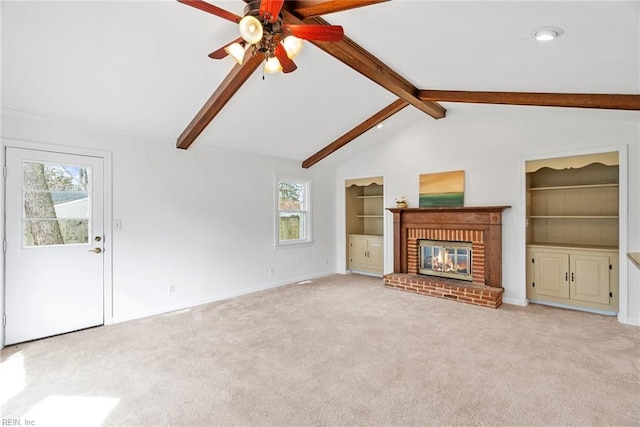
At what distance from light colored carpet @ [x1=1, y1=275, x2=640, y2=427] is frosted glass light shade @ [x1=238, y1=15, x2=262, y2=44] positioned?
8.25 ft

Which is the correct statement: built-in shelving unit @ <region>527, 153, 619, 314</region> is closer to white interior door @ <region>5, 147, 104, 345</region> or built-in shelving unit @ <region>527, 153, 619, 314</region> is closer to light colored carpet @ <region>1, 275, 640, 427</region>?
light colored carpet @ <region>1, 275, 640, 427</region>

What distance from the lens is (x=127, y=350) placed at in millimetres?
3197

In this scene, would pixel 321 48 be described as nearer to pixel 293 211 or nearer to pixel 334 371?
pixel 334 371

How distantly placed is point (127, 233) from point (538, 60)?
15.7ft

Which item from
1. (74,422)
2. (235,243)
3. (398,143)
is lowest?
(74,422)

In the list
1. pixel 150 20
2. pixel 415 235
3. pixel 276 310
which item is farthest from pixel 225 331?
pixel 415 235

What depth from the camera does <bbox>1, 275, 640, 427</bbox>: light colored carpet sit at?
2.20 m

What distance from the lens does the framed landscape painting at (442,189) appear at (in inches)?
209

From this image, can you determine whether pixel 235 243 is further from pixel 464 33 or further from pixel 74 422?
pixel 464 33

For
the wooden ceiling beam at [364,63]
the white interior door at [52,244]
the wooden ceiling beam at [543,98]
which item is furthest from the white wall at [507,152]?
the white interior door at [52,244]

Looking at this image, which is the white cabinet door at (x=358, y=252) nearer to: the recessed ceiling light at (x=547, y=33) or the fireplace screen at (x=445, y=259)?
the fireplace screen at (x=445, y=259)

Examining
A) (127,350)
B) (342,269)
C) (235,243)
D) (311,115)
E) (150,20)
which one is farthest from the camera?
(342,269)

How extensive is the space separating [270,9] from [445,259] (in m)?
4.74

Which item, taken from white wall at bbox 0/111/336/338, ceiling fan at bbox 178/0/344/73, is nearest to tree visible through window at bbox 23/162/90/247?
white wall at bbox 0/111/336/338
